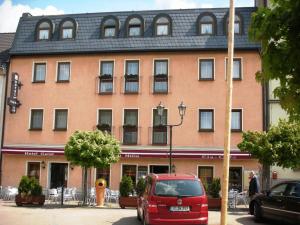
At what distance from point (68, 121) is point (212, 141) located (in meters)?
8.85

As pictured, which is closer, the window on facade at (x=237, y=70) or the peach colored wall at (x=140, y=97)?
the peach colored wall at (x=140, y=97)

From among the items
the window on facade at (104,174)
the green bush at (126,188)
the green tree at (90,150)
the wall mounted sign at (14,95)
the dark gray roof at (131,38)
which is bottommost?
the green bush at (126,188)

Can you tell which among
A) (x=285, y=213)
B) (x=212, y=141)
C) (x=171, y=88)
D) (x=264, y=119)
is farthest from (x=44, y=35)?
(x=285, y=213)

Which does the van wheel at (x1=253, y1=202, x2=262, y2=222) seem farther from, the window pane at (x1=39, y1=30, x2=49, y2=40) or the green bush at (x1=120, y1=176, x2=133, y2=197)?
the window pane at (x1=39, y1=30, x2=49, y2=40)

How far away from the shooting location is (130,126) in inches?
1153

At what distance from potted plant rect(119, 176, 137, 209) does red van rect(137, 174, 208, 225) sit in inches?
354

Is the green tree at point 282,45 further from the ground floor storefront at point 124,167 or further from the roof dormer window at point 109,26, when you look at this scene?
the roof dormer window at point 109,26

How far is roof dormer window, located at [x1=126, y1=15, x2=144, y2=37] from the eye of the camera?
30925mm

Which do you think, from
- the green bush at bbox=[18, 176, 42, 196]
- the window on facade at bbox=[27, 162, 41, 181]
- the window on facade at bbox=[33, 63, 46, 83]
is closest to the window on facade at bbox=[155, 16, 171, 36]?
the window on facade at bbox=[33, 63, 46, 83]

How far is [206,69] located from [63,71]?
8929 mm

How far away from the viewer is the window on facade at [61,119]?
3036 cm

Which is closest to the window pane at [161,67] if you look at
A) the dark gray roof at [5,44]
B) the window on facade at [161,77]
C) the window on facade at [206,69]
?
the window on facade at [161,77]

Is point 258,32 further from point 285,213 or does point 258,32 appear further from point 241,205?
point 241,205

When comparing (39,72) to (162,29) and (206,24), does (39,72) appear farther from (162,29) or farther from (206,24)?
(206,24)
